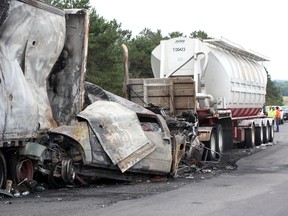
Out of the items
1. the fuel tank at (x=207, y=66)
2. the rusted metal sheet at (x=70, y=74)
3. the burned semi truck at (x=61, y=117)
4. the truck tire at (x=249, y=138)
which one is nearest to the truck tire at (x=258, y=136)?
the truck tire at (x=249, y=138)

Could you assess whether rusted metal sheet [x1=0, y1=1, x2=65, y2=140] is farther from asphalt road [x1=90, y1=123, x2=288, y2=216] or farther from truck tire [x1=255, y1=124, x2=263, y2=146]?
truck tire [x1=255, y1=124, x2=263, y2=146]

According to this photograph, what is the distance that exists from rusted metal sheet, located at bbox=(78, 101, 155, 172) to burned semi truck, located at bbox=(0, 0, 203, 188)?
19mm

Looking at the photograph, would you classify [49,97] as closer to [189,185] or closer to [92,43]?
[189,185]

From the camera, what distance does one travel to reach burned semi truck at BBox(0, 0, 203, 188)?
362 inches

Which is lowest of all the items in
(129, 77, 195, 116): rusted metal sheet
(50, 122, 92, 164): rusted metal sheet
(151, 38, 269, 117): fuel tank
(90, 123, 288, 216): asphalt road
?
(90, 123, 288, 216): asphalt road

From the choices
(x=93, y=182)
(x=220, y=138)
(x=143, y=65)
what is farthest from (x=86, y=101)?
(x=143, y=65)

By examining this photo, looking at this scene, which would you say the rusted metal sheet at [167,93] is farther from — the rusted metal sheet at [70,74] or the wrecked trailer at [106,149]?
the rusted metal sheet at [70,74]

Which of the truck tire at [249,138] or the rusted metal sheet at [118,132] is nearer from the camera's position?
the rusted metal sheet at [118,132]

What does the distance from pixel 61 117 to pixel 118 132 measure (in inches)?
58.0

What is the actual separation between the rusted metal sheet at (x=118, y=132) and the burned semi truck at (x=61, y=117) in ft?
0.06

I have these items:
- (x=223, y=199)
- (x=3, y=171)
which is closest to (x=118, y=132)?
(x=3, y=171)

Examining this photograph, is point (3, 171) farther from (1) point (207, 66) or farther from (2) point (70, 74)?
Answer: (1) point (207, 66)

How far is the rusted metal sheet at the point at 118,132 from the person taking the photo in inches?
406

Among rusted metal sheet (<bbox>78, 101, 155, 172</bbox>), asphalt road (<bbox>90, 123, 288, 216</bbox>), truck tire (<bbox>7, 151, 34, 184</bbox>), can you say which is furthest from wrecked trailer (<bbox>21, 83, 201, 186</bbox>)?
asphalt road (<bbox>90, 123, 288, 216</bbox>)
